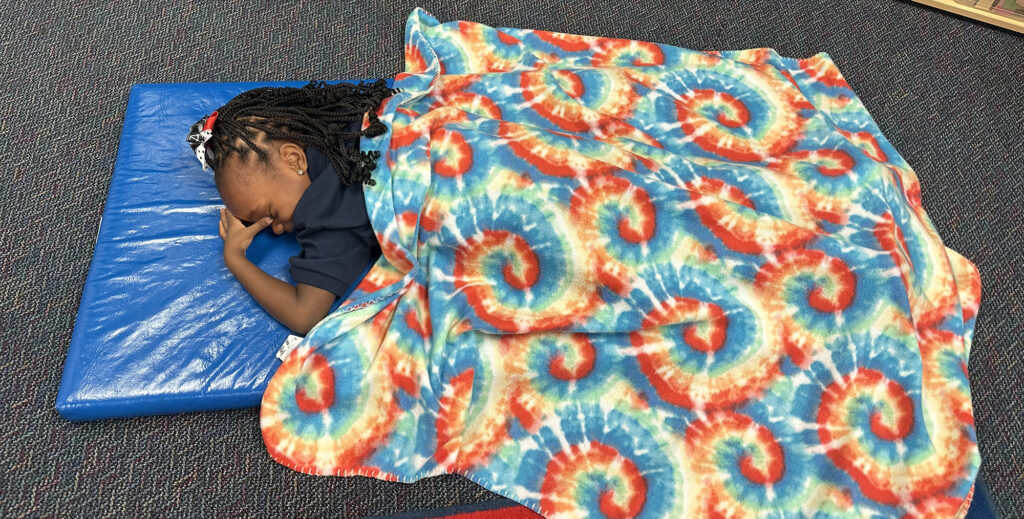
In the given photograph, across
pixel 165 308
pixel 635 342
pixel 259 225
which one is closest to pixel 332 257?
pixel 259 225

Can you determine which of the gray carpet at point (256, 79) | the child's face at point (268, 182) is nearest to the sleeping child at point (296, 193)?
the child's face at point (268, 182)

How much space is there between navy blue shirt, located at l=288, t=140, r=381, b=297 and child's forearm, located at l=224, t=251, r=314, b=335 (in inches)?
1.4

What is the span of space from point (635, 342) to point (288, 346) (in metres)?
0.61

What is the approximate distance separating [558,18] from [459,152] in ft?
3.20

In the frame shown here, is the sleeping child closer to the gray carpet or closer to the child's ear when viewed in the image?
the child's ear

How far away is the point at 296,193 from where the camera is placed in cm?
128

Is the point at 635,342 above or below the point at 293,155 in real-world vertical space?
below

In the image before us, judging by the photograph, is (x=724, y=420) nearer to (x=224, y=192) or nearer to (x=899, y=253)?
(x=899, y=253)

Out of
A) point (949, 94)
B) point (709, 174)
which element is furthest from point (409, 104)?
point (949, 94)

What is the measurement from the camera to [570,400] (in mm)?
1222

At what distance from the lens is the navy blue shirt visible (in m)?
1.26

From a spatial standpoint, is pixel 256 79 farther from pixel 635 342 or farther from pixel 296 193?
pixel 635 342

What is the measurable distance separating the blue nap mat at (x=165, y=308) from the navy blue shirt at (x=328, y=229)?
0.27ft

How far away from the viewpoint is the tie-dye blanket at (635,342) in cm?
116
